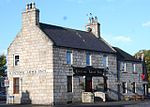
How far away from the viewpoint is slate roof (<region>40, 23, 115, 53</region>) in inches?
1699

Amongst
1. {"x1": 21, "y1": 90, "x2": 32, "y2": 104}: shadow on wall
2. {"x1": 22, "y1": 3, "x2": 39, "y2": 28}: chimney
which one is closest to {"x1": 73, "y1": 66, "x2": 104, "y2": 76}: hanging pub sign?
{"x1": 21, "y1": 90, "x2": 32, "y2": 104}: shadow on wall

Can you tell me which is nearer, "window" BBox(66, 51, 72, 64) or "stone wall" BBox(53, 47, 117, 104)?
"stone wall" BBox(53, 47, 117, 104)

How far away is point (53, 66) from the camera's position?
40.7 meters

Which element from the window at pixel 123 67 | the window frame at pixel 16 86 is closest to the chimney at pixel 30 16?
the window frame at pixel 16 86

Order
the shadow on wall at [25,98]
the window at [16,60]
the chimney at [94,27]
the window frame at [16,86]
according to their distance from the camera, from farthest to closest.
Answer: the chimney at [94,27], the window at [16,60], the window frame at [16,86], the shadow on wall at [25,98]

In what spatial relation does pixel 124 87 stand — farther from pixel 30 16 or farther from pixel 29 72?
pixel 30 16

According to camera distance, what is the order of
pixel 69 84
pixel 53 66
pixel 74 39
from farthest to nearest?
pixel 74 39 → pixel 69 84 → pixel 53 66

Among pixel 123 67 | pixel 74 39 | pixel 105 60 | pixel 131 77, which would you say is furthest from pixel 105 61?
pixel 131 77

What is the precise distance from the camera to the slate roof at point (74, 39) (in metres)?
43.2

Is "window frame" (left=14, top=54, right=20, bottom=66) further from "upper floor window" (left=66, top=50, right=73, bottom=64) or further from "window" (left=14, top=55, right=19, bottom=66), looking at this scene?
"upper floor window" (left=66, top=50, right=73, bottom=64)

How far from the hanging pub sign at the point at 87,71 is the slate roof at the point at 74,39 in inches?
98.2

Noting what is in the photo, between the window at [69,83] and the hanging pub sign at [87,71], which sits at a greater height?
the hanging pub sign at [87,71]

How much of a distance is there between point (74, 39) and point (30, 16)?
20.6ft

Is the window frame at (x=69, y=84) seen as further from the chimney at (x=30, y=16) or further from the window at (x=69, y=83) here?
the chimney at (x=30, y=16)
